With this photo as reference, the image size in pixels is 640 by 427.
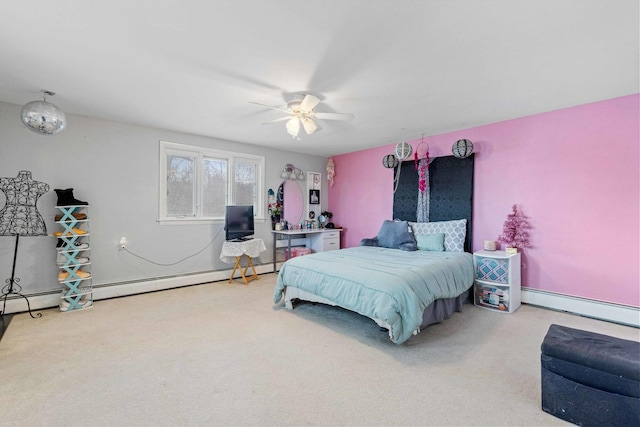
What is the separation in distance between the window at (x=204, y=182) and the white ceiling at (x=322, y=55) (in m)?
1.07

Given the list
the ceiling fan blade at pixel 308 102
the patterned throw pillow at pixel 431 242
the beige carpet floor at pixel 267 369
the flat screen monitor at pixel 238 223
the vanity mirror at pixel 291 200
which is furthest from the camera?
the vanity mirror at pixel 291 200

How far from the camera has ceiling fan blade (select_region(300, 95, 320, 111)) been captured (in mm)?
2698

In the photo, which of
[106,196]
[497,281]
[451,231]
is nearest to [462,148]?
[451,231]

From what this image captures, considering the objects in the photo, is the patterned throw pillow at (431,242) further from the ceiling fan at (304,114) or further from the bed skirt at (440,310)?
the ceiling fan at (304,114)

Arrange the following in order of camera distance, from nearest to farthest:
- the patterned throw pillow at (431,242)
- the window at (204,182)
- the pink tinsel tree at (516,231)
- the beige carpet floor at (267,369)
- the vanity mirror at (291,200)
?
1. the beige carpet floor at (267,369)
2. the pink tinsel tree at (516,231)
3. the patterned throw pillow at (431,242)
4. the window at (204,182)
5. the vanity mirror at (291,200)

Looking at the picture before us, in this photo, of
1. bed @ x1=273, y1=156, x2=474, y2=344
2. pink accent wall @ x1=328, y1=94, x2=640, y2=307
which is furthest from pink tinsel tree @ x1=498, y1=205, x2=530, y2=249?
bed @ x1=273, y1=156, x2=474, y2=344

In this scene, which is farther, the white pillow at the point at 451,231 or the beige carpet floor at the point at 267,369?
the white pillow at the point at 451,231

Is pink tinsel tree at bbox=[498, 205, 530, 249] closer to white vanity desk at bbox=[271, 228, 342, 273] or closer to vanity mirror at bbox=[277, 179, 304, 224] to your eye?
white vanity desk at bbox=[271, 228, 342, 273]

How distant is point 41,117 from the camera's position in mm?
2719

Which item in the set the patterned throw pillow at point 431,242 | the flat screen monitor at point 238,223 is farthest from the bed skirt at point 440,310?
the flat screen monitor at point 238,223

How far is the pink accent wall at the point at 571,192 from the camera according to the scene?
10.1 feet

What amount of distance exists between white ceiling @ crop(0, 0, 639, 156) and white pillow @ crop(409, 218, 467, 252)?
60.8 inches

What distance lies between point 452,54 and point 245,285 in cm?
400

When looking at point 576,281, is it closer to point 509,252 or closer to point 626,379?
point 509,252
